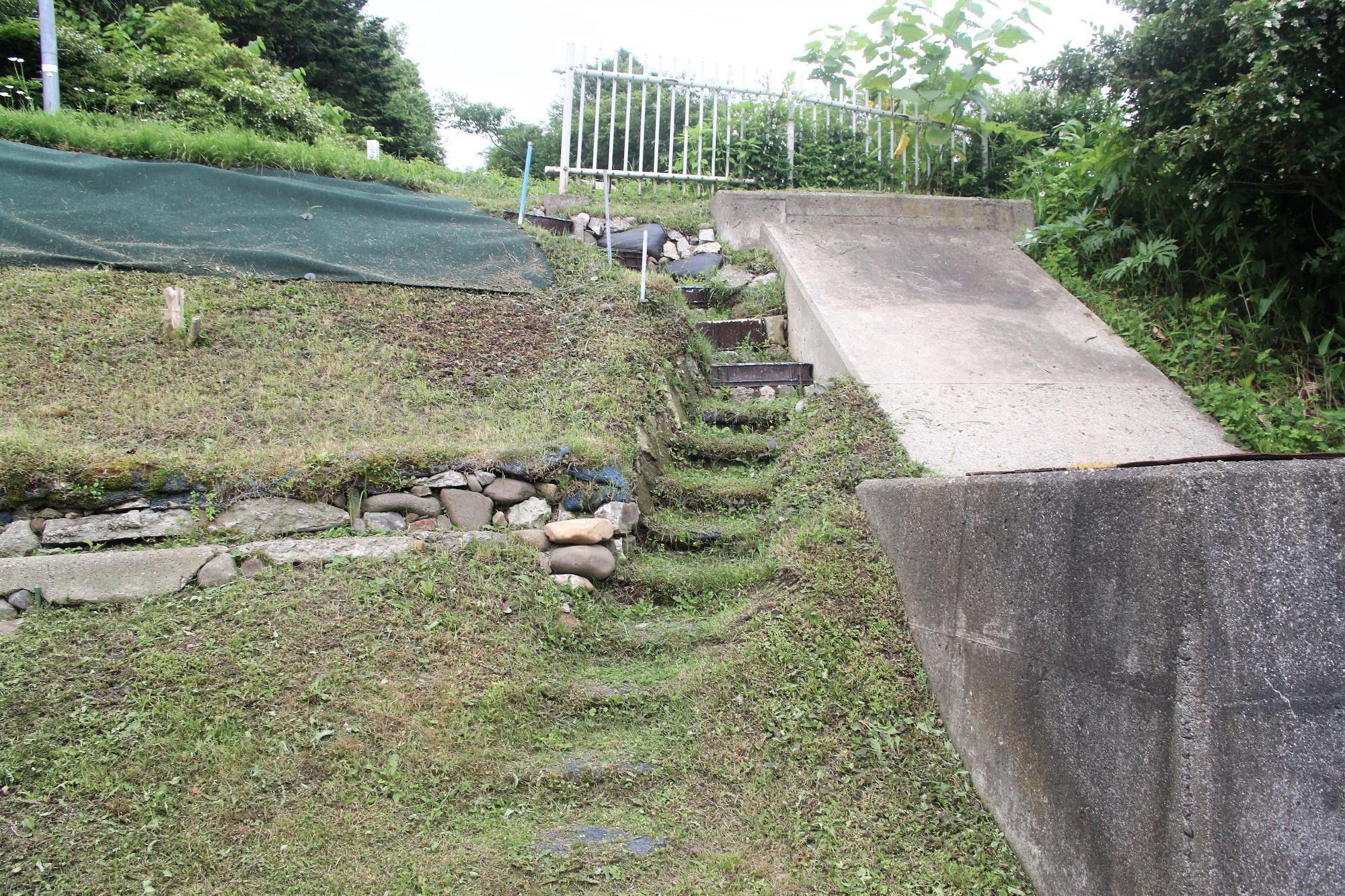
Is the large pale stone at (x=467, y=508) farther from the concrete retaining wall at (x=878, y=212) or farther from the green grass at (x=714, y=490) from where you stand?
the concrete retaining wall at (x=878, y=212)

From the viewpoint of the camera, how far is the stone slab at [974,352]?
15.2 ft

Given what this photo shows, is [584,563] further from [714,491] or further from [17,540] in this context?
[17,540]

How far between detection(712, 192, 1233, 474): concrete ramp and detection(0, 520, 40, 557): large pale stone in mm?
4029

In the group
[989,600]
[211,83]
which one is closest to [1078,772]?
[989,600]

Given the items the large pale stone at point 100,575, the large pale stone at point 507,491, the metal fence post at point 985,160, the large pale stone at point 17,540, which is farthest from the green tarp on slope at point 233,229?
the metal fence post at point 985,160

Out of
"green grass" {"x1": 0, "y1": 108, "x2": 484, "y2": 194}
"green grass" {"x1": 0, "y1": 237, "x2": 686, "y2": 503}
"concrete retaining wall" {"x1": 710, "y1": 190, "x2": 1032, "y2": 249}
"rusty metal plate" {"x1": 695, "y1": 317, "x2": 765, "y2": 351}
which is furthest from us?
"concrete retaining wall" {"x1": 710, "y1": 190, "x2": 1032, "y2": 249}

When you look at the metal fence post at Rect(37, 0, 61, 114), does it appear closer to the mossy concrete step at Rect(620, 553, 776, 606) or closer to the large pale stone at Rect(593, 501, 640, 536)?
the large pale stone at Rect(593, 501, 640, 536)

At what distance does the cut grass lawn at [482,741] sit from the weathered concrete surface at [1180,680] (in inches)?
19.7

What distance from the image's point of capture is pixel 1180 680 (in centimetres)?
190

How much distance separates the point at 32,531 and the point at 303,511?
1.11 meters

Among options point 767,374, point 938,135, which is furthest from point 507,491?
point 938,135

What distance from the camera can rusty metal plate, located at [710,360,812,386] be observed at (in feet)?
19.4

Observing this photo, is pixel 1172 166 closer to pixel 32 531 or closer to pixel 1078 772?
pixel 1078 772

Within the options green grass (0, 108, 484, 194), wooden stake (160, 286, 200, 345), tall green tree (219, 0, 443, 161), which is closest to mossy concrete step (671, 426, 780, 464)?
wooden stake (160, 286, 200, 345)
